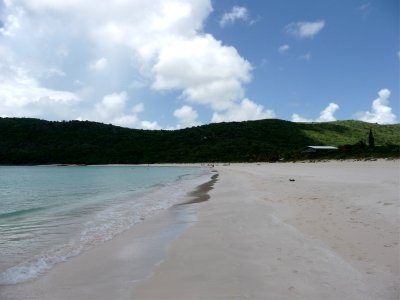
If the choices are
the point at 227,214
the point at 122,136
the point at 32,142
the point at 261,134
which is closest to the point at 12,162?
the point at 32,142

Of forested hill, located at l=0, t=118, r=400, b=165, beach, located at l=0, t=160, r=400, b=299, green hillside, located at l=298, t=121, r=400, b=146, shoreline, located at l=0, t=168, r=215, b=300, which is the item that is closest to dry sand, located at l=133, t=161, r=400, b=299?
beach, located at l=0, t=160, r=400, b=299

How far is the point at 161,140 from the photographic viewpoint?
5340 inches

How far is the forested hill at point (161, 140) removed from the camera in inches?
4402

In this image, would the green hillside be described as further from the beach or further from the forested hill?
the beach

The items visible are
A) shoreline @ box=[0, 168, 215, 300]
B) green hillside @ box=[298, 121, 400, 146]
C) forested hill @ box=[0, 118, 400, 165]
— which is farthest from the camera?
forested hill @ box=[0, 118, 400, 165]

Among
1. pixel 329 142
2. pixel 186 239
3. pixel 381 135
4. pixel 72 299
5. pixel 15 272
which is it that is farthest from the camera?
pixel 381 135

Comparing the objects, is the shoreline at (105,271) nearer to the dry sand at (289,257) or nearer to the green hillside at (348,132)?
the dry sand at (289,257)

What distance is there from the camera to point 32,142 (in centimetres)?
13425

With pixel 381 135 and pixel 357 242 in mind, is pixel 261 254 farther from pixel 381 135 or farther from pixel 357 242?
pixel 381 135

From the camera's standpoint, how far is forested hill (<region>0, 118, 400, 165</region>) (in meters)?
112

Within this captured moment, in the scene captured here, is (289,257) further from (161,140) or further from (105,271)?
(161,140)

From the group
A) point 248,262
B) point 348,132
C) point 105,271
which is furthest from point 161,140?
point 248,262

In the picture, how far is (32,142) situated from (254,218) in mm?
140094

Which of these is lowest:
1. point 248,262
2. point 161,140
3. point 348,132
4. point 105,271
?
point 105,271
